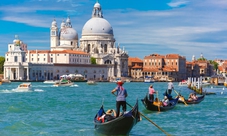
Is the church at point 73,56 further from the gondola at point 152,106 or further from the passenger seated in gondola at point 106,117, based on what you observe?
the passenger seated in gondola at point 106,117

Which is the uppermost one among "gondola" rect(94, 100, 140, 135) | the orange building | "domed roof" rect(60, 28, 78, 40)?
"domed roof" rect(60, 28, 78, 40)

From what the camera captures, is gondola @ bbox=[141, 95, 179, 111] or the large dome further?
the large dome

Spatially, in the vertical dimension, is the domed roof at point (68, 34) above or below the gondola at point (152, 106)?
above

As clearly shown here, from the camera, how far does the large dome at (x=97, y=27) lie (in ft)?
316

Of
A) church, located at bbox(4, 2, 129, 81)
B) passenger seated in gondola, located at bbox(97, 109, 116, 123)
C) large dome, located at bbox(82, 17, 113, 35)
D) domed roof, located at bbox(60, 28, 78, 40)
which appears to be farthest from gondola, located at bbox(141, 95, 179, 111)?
domed roof, located at bbox(60, 28, 78, 40)

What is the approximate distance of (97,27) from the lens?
96.2 meters

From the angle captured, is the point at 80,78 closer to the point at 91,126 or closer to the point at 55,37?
the point at 55,37

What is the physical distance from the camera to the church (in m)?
77.9

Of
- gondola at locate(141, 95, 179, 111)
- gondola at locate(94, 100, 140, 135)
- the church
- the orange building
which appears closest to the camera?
gondola at locate(94, 100, 140, 135)

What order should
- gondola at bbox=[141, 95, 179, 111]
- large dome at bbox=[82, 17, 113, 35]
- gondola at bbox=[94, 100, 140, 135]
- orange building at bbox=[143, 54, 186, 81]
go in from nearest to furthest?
gondola at bbox=[94, 100, 140, 135], gondola at bbox=[141, 95, 179, 111], orange building at bbox=[143, 54, 186, 81], large dome at bbox=[82, 17, 113, 35]

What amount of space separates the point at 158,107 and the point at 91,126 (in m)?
4.18

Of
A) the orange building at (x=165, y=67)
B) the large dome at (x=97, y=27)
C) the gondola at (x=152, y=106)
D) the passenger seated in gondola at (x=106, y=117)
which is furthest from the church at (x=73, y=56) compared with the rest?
the passenger seated in gondola at (x=106, y=117)

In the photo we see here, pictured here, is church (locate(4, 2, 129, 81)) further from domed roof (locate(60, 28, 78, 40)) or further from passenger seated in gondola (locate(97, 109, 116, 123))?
passenger seated in gondola (locate(97, 109, 116, 123))

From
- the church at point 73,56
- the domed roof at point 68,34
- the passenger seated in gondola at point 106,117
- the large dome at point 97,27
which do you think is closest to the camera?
the passenger seated in gondola at point 106,117
